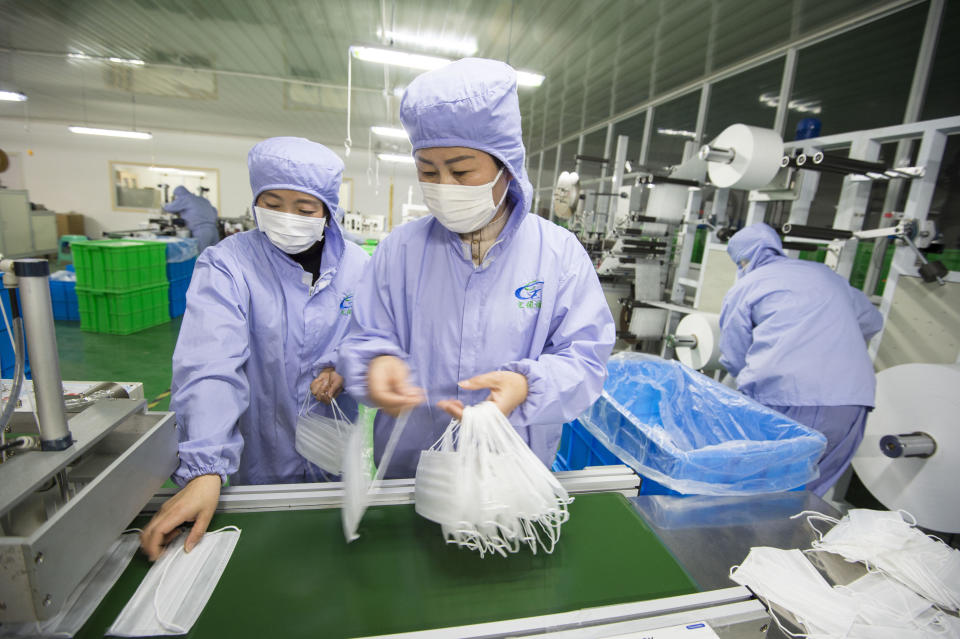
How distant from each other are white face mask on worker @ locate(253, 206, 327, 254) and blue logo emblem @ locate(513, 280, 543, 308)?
Result: 2.49 feet

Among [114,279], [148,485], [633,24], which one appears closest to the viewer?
[148,485]

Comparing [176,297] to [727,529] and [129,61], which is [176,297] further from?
[727,529]

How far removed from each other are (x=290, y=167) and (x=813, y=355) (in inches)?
94.6

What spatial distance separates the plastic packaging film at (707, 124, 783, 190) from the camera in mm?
2609

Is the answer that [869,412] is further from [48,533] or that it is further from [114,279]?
[114,279]

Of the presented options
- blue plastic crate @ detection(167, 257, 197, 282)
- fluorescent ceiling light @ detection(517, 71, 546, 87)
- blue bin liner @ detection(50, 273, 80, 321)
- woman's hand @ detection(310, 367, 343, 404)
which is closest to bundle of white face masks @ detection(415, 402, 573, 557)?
woman's hand @ detection(310, 367, 343, 404)

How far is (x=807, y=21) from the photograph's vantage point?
3336 mm

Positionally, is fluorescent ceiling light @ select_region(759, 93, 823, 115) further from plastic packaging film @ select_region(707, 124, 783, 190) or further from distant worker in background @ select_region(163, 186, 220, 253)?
distant worker in background @ select_region(163, 186, 220, 253)

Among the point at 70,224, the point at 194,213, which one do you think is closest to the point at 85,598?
the point at 194,213

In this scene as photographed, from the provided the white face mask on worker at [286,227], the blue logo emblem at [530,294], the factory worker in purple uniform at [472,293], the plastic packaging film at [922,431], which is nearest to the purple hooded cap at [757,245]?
the plastic packaging film at [922,431]

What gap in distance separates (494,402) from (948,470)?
7.12 ft

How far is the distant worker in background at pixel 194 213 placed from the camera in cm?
744

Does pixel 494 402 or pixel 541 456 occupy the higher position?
pixel 494 402

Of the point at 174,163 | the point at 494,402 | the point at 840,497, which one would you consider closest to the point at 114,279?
the point at 494,402
